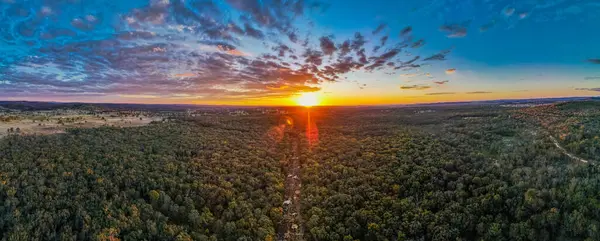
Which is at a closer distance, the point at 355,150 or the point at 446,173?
the point at 446,173

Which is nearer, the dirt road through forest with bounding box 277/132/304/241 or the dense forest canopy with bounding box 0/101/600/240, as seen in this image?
the dense forest canopy with bounding box 0/101/600/240

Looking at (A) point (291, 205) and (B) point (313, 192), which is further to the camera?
(B) point (313, 192)

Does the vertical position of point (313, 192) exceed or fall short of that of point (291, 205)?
it exceeds it

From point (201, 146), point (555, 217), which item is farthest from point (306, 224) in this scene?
point (201, 146)

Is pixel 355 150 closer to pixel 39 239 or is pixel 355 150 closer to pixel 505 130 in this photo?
pixel 505 130

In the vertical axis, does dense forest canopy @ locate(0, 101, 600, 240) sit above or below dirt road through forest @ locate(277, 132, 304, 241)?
above

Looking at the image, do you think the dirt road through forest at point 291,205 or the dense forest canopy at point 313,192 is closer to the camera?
the dense forest canopy at point 313,192

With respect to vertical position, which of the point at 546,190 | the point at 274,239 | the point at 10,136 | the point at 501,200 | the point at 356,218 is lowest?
the point at 274,239

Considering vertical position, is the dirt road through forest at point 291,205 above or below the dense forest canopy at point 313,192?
below
